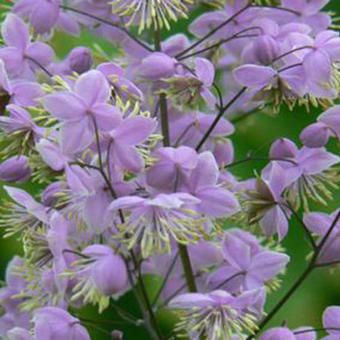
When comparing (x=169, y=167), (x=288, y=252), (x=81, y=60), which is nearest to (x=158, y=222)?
(x=169, y=167)

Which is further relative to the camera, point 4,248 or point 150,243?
point 4,248

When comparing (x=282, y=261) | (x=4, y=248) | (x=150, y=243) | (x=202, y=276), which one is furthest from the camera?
(x=4, y=248)

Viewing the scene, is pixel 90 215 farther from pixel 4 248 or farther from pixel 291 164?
pixel 4 248

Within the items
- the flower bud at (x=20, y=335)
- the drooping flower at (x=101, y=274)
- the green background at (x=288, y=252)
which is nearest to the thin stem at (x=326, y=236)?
the drooping flower at (x=101, y=274)

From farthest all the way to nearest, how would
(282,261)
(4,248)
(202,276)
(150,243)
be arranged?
(4,248)
(202,276)
(282,261)
(150,243)

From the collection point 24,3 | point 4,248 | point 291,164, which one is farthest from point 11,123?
point 4,248

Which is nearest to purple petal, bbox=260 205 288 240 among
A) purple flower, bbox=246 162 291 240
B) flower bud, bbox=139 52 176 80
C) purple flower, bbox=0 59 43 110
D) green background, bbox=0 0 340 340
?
purple flower, bbox=246 162 291 240

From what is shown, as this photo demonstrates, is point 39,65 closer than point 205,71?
No

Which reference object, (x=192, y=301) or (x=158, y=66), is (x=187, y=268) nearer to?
(x=192, y=301)
